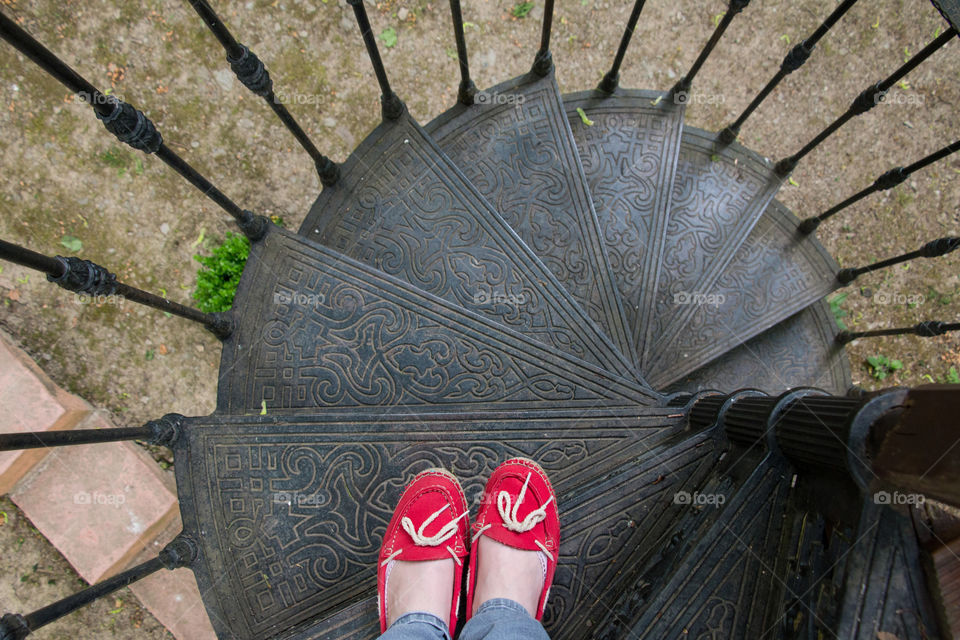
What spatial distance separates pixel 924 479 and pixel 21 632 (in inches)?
90.0

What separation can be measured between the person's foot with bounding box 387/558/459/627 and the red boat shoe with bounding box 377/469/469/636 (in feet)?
0.07

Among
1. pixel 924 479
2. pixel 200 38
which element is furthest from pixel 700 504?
pixel 200 38

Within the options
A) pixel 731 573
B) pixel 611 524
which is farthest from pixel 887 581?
pixel 611 524

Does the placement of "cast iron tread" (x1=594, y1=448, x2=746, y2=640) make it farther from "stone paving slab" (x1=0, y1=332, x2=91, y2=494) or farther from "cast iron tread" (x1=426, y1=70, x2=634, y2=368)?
"stone paving slab" (x1=0, y1=332, x2=91, y2=494)

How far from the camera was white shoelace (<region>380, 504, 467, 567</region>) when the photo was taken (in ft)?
6.98

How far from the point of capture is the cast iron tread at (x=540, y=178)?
2.92 metres

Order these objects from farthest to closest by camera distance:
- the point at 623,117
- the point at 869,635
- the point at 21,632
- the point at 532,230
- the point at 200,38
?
1. the point at 200,38
2. the point at 623,117
3. the point at 532,230
4. the point at 21,632
5. the point at 869,635

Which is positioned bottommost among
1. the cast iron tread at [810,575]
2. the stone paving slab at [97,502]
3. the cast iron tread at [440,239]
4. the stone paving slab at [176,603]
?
the stone paving slab at [176,603]

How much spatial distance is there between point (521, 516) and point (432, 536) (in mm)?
372

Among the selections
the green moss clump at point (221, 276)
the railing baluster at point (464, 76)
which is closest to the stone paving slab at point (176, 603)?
the green moss clump at point (221, 276)

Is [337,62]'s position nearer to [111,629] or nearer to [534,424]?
[534,424]

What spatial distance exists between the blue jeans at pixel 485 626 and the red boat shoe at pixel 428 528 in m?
0.16

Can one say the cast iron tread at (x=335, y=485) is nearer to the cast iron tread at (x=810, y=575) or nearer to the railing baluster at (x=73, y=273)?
the cast iron tread at (x=810, y=575)

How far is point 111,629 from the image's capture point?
125 inches
